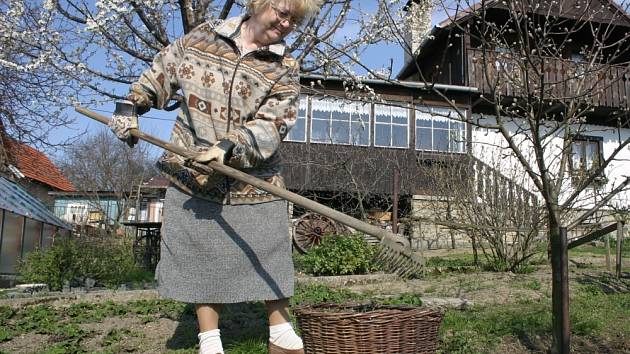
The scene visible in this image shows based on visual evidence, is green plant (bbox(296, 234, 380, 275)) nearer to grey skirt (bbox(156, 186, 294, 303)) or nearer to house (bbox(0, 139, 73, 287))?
house (bbox(0, 139, 73, 287))

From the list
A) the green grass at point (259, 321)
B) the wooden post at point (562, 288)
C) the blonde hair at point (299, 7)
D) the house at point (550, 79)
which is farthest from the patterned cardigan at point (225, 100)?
the wooden post at point (562, 288)

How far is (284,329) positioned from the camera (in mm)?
2557

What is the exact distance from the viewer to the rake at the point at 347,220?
224 centimetres

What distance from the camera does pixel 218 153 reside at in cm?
221

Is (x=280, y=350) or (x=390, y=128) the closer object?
(x=280, y=350)

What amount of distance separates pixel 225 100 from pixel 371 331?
3.92 feet

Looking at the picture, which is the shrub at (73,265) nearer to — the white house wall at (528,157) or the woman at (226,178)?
the white house wall at (528,157)

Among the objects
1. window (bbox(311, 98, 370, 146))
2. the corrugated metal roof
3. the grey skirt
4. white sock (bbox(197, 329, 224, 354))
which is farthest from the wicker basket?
window (bbox(311, 98, 370, 146))

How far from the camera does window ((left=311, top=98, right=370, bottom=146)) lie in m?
13.7

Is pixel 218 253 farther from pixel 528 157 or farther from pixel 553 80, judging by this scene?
pixel 528 157

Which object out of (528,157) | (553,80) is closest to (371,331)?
(553,80)

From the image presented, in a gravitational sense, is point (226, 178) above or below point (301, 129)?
below

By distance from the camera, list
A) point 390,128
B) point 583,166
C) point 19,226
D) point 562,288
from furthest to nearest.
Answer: point 390,128 → point 19,226 → point 583,166 → point 562,288

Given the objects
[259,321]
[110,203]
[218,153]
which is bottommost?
[259,321]
